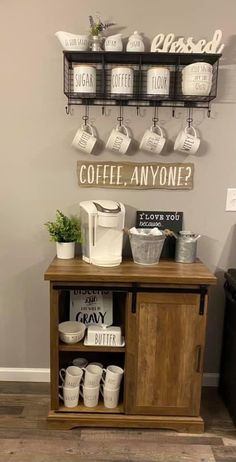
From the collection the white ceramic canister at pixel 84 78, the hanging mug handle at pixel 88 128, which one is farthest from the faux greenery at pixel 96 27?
the hanging mug handle at pixel 88 128

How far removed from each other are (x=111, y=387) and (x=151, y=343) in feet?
1.05

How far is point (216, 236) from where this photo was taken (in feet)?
7.36

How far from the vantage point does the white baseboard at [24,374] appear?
2.37 m

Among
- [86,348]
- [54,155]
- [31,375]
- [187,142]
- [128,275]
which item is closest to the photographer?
[128,275]

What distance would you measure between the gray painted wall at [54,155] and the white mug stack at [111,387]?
0.55 meters

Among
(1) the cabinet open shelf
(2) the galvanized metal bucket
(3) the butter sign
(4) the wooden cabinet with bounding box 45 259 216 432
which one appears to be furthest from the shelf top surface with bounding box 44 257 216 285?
(1) the cabinet open shelf

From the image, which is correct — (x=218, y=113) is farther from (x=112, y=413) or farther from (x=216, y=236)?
(x=112, y=413)

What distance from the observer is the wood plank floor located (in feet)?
5.80

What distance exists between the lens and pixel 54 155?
7.12ft

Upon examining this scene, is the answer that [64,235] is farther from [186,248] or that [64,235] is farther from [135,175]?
[186,248]

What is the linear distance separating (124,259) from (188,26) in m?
1.30

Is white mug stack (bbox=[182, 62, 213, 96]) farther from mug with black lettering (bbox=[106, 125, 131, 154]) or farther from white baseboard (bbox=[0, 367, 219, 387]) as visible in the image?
white baseboard (bbox=[0, 367, 219, 387])

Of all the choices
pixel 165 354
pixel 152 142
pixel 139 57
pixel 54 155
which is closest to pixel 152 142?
pixel 152 142

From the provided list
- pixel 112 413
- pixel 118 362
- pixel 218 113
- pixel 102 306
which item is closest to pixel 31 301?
pixel 102 306
